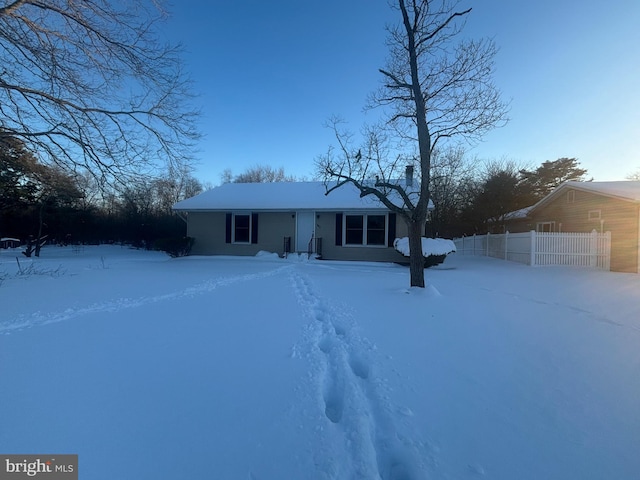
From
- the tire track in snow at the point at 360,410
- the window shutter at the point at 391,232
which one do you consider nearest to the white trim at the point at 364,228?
the window shutter at the point at 391,232

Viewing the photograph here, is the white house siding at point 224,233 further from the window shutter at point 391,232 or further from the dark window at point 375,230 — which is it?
the window shutter at point 391,232

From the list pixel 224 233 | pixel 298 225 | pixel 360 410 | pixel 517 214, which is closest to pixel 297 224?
pixel 298 225

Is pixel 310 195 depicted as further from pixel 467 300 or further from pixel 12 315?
pixel 12 315

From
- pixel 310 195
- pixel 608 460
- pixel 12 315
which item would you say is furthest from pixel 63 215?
pixel 608 460

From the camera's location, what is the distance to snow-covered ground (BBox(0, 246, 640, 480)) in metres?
1.98

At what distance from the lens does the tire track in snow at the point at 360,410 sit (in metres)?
1.95

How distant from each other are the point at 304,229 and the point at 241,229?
3.37 meters

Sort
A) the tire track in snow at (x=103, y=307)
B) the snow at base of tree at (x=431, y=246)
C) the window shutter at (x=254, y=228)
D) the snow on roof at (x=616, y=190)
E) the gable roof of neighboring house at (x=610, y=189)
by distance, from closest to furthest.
A: the tire track in snow at (x=103, y=307) → the snow on roof at (x=616, y=190) → the gable roof of neighboring house at (x=610, y=189) → the snow at base of tree at (x=431, y=246) → the window shutter at (x=254, y=228)

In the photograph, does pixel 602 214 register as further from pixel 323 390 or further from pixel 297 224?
pixel 323 390

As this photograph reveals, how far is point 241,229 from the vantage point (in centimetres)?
1642

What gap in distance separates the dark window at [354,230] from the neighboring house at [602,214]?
9699 mm

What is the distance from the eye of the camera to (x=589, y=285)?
8648 mm

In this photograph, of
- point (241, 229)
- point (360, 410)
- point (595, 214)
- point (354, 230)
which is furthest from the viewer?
point (241, 229)

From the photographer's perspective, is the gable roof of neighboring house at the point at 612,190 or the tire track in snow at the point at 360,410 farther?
the gable roof of neighboring house at the point at 612,190
